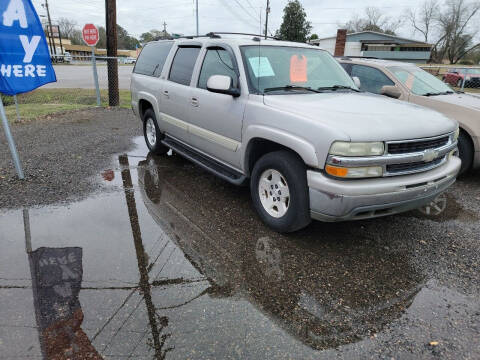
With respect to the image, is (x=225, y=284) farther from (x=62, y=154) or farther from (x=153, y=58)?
(x=62, y=154)

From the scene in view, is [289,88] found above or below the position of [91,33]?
below

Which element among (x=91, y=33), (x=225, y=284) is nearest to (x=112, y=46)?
(x=91, y=33)

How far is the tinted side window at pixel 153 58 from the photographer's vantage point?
5.54m

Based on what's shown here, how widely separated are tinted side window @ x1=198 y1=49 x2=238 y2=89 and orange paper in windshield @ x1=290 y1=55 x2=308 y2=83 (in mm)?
672

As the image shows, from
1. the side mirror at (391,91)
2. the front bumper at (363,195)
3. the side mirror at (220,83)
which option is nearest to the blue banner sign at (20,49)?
the side mirror at (220,83)

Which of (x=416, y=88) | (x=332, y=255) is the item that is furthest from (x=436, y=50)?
(x=332, y=255)

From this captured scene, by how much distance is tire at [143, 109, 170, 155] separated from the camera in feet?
19.3

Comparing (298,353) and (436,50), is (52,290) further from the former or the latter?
(436,50)

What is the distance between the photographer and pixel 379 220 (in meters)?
4.00

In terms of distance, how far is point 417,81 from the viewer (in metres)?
6.11

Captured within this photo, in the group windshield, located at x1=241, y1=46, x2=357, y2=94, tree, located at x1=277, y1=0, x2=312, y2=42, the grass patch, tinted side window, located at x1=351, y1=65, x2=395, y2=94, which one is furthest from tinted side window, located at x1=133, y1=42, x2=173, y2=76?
tree, located at x1=277, y1=0, x2=312, y2=42

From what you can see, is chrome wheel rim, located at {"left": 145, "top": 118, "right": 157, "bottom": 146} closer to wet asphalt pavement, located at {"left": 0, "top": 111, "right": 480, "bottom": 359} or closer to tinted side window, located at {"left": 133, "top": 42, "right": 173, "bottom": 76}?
tinted side window, located at {"left": 133, "top": 42, "right": 173, "bottom": 76}

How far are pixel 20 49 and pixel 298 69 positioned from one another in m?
3.46

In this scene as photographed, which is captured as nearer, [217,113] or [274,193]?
[274,193]
